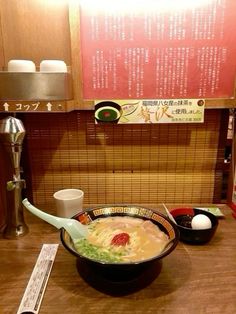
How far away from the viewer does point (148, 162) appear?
5.24 feet

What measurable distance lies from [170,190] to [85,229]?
72cm

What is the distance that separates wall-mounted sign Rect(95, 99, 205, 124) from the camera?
136 centimetres

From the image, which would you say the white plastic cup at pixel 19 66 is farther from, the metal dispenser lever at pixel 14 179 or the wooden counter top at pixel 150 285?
the wooden counter top at pixel 150 285

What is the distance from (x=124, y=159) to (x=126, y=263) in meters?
0.83

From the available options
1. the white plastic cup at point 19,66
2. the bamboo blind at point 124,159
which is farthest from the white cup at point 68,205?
the white plastic cup at point 19,66

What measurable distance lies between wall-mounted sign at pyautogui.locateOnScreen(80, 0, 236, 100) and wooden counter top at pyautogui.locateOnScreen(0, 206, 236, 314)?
2.64 ft

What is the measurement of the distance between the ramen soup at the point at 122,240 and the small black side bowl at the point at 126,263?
1.0 inches

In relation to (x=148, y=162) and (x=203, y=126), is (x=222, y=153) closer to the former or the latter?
(x=203, y=126)

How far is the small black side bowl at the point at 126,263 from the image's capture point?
2.75ft

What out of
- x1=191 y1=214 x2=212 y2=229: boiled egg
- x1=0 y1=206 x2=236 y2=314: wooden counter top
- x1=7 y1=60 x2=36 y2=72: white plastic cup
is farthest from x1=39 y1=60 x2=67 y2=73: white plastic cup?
x1=191 y1=214 x2=212 y2=229: boiled egg

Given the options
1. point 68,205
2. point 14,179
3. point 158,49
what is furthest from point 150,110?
point 14,179

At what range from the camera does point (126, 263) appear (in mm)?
829

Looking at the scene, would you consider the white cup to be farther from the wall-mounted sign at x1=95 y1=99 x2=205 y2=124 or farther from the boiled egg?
the boiled egg

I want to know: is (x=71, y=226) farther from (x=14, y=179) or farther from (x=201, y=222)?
(x=201, y=222)
